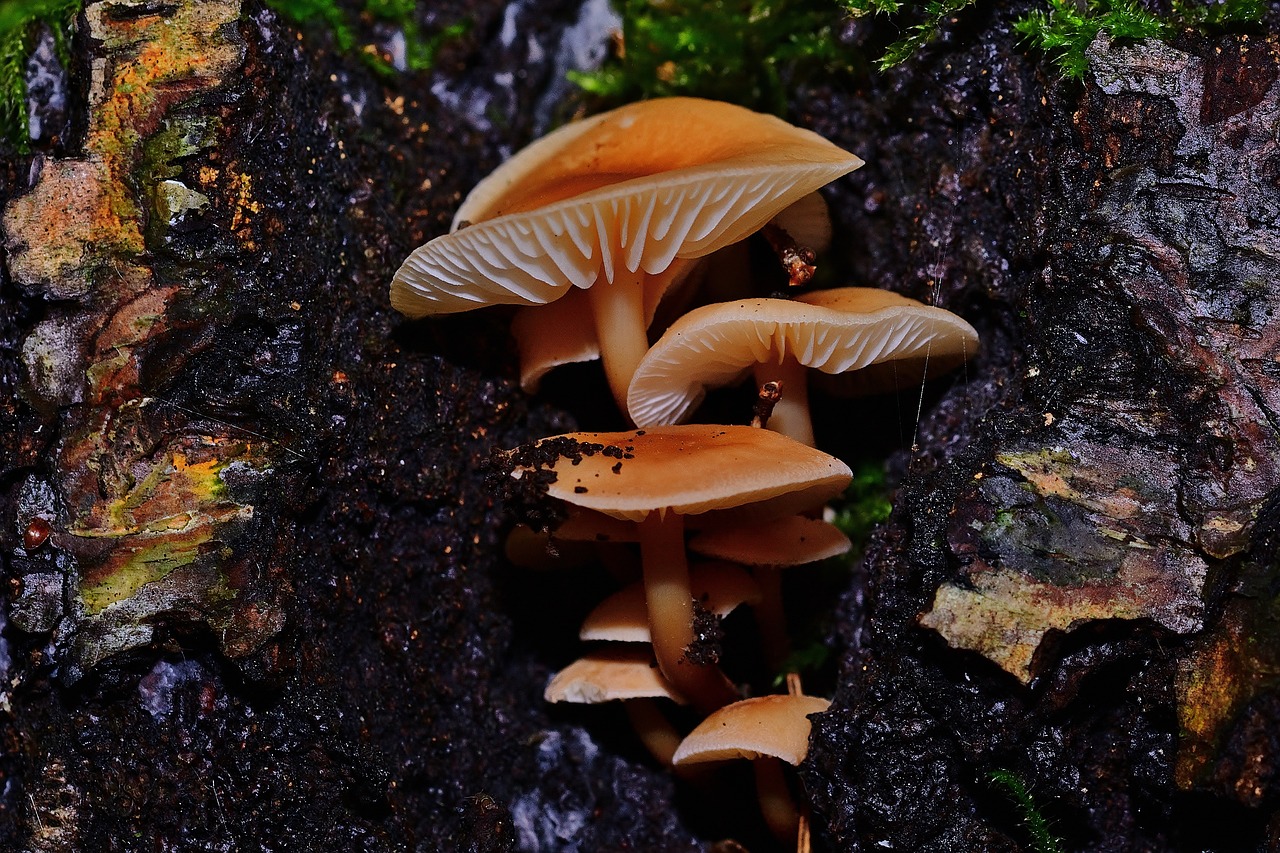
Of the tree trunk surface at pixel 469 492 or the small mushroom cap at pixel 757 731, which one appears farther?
the small mushroom cap at pixel 757 731

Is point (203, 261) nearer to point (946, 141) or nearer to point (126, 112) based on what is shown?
point (126, 112)

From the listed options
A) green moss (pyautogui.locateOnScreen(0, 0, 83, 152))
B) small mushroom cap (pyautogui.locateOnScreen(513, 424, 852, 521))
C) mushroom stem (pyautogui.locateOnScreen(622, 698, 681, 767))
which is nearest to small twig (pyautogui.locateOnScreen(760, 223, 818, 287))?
small mushroom cap (pyautogui.locateOnScreen(513, 424, 852, 521))

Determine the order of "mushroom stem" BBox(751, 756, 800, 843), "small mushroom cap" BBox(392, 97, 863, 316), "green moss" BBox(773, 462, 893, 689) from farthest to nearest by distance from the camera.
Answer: "green moss" BBox(773, 462, 893, 689) → "mushroom stem" BBox(751, 756, 800, 843) → "small mushroom cap" BBox(392, 97, 863, 316)

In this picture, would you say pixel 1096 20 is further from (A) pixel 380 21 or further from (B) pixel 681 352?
(A) pixel 380 21

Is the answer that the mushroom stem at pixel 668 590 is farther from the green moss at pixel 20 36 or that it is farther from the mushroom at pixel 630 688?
the green moss at pixel 20 36

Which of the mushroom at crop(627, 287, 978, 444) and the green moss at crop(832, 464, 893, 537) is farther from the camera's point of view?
the green moss at crop(832, 464, 893, 537)

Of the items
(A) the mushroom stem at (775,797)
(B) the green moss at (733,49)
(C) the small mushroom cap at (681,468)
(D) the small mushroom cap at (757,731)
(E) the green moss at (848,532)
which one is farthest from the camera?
(B) the green moss at (733,49)

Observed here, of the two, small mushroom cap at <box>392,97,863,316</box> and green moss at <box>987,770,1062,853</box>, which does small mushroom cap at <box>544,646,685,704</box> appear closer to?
green moss at <box>987,770,1062,853</box>

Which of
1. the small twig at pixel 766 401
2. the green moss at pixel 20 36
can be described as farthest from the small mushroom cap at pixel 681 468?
the green moss at pixel 20 36
